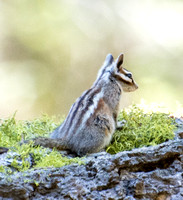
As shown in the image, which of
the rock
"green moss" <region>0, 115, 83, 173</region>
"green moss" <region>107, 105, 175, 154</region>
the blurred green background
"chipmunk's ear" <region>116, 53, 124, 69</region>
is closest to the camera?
the rock

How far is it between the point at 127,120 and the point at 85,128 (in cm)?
45

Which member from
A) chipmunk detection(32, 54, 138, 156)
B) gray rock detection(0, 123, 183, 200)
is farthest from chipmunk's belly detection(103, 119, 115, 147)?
gray rock detection(0, 123, 183, 200)

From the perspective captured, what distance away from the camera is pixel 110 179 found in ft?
6.59

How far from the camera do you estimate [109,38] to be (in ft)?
27.7

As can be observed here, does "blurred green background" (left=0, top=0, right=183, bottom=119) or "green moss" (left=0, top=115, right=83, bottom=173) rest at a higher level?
"blurred green background" (left=0, top=0, right=183, bottom=119)

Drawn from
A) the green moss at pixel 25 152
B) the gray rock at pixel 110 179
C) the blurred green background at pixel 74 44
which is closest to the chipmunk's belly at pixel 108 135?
the green moss at pixel 25 152

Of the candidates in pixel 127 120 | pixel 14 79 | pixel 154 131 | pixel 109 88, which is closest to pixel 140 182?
pixel 154 131

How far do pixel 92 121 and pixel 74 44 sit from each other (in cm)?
552

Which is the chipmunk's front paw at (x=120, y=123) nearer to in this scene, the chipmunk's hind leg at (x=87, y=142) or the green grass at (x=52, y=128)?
the green grass at (x=52, y=128)

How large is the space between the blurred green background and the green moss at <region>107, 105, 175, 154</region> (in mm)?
4765

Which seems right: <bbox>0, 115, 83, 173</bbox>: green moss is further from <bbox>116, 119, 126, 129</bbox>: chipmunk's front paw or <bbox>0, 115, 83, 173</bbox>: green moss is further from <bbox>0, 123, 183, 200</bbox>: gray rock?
<bbox>116, 119, 126, 129</bbox>: chipmunk's front paw

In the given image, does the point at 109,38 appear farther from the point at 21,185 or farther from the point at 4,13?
the point at 21,185

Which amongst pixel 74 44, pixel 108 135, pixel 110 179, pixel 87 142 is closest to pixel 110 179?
pixel 110 179

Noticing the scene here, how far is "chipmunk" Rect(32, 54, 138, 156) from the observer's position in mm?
2889
